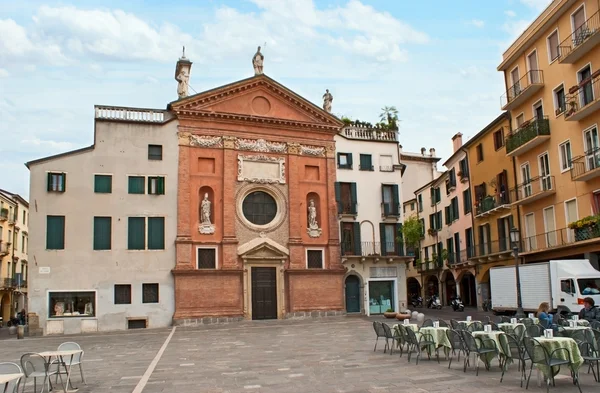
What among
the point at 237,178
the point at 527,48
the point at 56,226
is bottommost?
the point at 56,226

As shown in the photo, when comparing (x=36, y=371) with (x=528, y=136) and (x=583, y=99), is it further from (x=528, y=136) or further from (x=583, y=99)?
(x=528, y=136)

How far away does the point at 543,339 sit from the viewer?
11391 mm

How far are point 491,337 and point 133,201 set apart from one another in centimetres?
2373

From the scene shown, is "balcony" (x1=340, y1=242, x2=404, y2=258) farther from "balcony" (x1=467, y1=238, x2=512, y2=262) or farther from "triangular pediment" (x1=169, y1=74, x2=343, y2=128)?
"triangular pediment" (x1=169, y1=74, x2=343, y2=128)

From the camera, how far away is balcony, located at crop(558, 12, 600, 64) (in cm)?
2567

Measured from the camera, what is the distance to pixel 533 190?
32.3 metres

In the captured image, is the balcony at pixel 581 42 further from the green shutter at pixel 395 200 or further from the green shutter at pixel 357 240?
the green shutter at pixel 357 240

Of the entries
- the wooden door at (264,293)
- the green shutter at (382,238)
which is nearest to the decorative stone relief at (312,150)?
the green shutter at (382,238)

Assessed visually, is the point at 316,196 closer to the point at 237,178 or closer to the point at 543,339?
the point at 237,178

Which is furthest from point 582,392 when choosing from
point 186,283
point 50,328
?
point 50,328

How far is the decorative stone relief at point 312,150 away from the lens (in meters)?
36.8

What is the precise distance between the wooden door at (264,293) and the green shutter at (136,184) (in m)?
7.98

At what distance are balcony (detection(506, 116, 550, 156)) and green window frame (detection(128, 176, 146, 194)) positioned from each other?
69.6ft

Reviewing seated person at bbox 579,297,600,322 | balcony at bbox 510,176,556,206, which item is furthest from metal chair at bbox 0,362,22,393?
balcony at bbox 510,176,556,206
